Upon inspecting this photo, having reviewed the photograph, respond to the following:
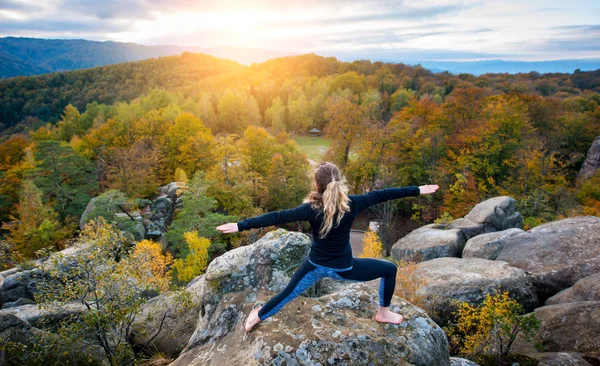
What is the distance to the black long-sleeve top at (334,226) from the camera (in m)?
4.98

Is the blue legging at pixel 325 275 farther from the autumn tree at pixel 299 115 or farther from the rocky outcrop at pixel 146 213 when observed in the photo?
the autumn tree at pixel 299 115

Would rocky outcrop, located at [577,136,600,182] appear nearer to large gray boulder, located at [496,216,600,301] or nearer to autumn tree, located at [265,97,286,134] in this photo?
large gray boulder, located at [496,216,600,301]

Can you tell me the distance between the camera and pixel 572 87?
82.6 metres

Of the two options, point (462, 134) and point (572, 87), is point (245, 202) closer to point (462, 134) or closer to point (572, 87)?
point (462, 134)

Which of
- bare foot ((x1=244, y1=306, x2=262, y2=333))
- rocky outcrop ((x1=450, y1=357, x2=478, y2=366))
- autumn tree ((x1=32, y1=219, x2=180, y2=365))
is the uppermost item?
bare foot ((x1=244, y1=306, x2=262, y2=333))

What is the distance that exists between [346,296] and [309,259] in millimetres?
1868

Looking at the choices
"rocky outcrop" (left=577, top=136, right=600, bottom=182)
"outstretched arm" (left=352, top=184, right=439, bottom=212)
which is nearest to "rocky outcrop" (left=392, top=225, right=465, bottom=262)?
"outstretched arm" (left=352, top=184, right=439, bottom=212)

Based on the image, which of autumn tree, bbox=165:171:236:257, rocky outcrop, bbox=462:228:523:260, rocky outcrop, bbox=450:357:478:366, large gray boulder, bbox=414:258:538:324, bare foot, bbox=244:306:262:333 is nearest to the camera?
bare foot, bbox=244:306:262:333

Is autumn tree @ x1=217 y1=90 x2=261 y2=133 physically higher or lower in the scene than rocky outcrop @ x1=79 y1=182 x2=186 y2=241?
higher

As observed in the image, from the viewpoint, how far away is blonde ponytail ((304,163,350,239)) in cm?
481

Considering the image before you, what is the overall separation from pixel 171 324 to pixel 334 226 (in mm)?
7577

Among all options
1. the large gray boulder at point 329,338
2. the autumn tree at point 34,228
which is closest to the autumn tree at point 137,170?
the autumn tree at point 34,228

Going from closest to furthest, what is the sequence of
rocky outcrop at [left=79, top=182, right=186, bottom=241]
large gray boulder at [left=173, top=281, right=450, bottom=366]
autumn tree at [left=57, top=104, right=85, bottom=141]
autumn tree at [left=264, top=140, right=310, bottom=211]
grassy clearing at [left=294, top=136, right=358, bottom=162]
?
1. large gray boulder at [left=173, top=281, right=450, bottom=366]
2. rocky outcrop at [left=79, top=182, right=186, bottom=241]
3. autumn tree at [left=264, top=140, right=310, bottom=211]
4. grassy clearing at [left=294, top=136, right=358, bottom=162]
5. autumn tree at [left=57, top=104, right=85, bottom=141]

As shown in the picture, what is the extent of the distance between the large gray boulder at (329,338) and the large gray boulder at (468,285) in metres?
6.95
